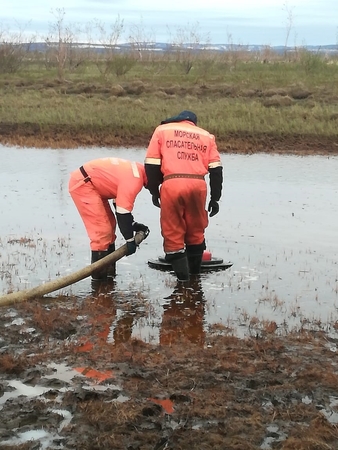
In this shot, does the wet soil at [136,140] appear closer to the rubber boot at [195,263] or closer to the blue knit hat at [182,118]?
the rubber boot at [195,263]

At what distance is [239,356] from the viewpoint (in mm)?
5480

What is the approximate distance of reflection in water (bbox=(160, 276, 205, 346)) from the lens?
6.13 metres

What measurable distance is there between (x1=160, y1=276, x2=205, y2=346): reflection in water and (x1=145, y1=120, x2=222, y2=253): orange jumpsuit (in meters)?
0.44

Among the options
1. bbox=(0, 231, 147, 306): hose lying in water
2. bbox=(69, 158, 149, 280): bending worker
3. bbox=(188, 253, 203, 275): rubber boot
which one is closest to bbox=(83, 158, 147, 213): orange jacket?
bbox=(69, 158, 149, 280): bending worker

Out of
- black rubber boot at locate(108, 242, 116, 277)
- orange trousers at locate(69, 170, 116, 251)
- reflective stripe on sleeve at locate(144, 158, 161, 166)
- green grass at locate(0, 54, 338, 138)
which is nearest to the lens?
reflective stripe on sleeve at locate(144, 158, 161, 166)

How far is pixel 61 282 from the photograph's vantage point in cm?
704

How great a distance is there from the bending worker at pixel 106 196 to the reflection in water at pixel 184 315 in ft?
2.09

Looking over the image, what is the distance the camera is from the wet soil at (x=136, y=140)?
19.4 m

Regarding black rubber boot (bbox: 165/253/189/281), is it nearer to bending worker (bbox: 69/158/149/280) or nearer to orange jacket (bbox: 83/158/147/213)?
bending worker (bbox: 69/158/149/280)

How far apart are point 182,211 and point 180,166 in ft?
1.47

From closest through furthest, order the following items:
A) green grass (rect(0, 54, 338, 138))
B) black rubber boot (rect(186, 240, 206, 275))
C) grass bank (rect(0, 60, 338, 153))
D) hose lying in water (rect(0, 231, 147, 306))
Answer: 1. hose lying in water (rect(0, 231, 147, 306))
2. black rubber boot (rect(186, 240, 206, 275))
3. grass bank (rect(0, 60, 338, 153))
4. green grass (rect(0, 54, 338, 138))

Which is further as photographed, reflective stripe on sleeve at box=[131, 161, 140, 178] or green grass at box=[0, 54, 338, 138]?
green grass at box=[0, 54, 338, 138]

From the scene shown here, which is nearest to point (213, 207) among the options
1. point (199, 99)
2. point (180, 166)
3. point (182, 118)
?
point (180, 166)

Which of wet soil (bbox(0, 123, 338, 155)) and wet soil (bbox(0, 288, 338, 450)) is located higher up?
wet soil (bbox(0, 288, 338, 450))
